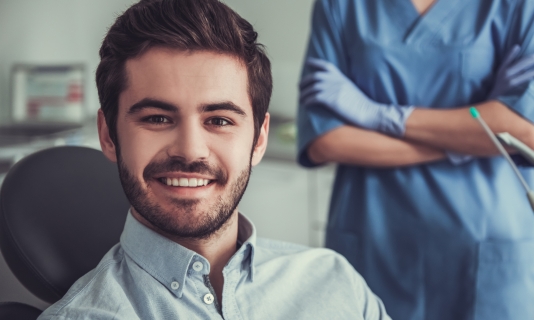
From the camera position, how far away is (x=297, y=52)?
3.66 m

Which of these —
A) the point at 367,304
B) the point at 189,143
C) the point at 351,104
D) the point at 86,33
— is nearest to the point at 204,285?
the point at 189,143

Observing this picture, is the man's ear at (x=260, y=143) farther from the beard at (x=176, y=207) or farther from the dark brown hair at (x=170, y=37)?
the beard at (x=176, y=207)

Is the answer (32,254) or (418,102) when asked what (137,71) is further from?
(418,102)

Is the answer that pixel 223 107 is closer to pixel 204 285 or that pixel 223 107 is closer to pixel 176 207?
pixel 176 207

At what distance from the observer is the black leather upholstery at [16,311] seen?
91 cm

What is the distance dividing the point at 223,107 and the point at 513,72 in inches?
25.0

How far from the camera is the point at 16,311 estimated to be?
0.93 metres

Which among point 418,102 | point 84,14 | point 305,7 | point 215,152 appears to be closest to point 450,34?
point 418,102

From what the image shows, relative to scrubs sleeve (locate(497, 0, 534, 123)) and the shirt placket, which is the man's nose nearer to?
the shirt placket

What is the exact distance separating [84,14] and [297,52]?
130cm

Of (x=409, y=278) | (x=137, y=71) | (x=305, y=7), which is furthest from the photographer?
(x=305, y=7)

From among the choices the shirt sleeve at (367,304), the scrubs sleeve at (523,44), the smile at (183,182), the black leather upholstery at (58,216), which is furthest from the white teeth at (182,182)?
the scrubs sleeve at (523,44)

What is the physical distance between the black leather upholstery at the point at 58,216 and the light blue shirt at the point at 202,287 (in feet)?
0.23

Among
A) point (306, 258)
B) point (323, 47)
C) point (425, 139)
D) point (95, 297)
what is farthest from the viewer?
point (323, 47)
